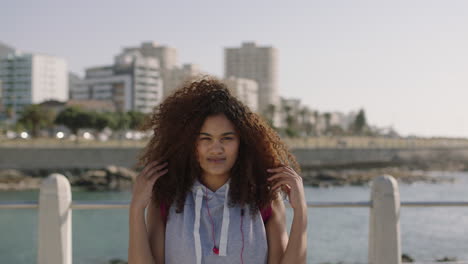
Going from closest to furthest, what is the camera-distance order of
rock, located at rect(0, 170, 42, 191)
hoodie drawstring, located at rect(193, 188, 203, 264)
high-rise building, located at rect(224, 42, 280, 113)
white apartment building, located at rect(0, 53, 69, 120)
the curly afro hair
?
hoodie drawstring, located at rect(193, 188, 203, 264), the curly afro hair, rock, located at rect(0, 170, 42, 191), white apartment building, located at rect(0, 53, 69, 120), high-rise building, located at rect(224, 42, 280, 113)

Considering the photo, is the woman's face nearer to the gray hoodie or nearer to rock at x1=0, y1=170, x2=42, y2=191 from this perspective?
the gray hoodie

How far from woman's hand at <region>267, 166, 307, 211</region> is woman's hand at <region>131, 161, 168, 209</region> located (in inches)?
17.3

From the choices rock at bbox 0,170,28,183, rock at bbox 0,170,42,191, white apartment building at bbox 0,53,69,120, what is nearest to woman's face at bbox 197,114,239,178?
rock at bbox 0,170,42,191

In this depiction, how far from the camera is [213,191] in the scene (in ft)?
6.81

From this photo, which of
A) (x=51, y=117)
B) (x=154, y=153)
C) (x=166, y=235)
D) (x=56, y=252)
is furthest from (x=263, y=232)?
(x=51, y=117)

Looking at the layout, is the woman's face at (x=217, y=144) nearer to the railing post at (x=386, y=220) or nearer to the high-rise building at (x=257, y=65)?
the railing post at (x=386, y=220)

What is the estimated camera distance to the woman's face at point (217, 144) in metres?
2.01

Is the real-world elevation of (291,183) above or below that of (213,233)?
above

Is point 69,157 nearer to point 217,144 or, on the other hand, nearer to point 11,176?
point 11,176

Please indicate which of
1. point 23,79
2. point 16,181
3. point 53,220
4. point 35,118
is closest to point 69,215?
point 53,220

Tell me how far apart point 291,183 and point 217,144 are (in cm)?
33

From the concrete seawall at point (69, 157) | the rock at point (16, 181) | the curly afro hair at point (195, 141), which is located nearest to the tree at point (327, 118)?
the concrete seawall at point (69, 157)

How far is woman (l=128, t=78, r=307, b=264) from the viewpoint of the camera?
77.1 inches

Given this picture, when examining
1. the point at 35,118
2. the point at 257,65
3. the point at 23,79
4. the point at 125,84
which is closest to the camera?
the point at 35,118
